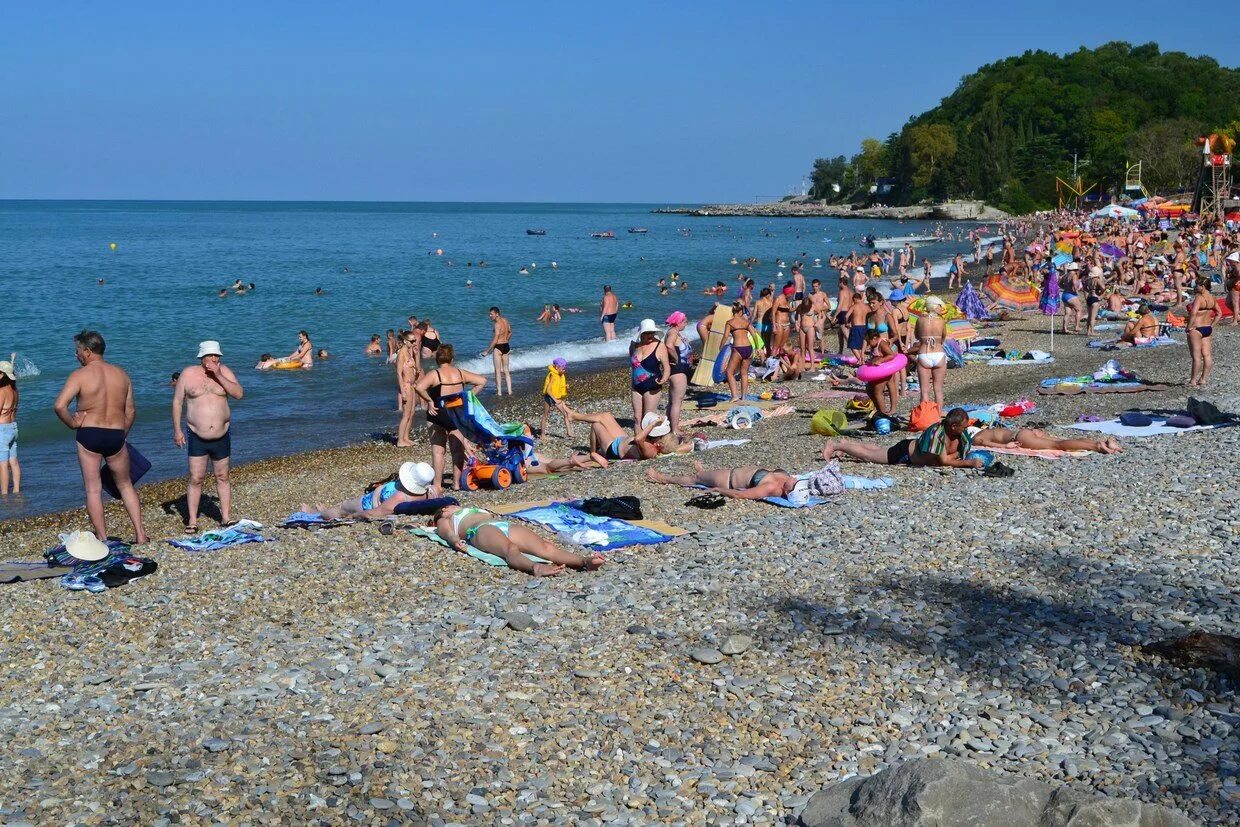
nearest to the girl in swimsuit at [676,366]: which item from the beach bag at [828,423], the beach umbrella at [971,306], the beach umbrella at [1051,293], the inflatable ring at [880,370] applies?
the beach bag at [828,423]

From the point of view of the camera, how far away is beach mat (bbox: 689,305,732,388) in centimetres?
1677

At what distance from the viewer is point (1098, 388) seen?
1551 cm

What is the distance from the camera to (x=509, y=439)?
38.2 ft

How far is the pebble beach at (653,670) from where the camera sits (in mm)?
4867

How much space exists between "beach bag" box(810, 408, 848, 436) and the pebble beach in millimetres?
3820

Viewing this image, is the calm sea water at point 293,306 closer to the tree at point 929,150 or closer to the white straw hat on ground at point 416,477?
the white straw hat on ground at point 416,477

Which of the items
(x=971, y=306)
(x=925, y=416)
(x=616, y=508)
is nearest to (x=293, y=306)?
(x=971, y=306)

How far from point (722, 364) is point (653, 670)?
442 inches

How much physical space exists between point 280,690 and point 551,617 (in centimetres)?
168

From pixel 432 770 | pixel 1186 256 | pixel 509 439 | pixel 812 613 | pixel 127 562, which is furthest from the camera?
pixel 1186 256

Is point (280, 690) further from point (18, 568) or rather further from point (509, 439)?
point (509, 439)

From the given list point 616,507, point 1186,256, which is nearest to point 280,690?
point 616,507

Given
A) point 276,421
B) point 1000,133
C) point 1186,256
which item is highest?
point 1000,133

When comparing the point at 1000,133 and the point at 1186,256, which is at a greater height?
the point at 1000,133
